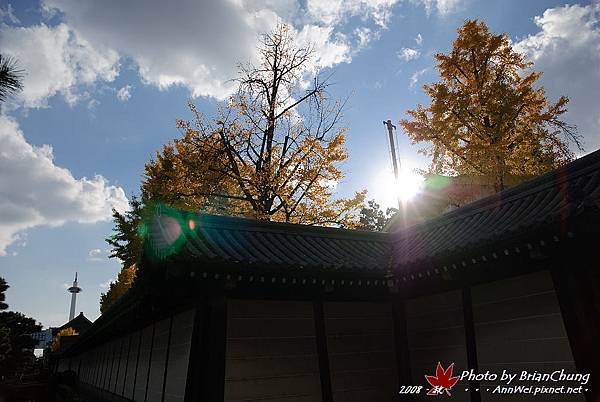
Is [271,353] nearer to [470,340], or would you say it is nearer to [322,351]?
[322,351]

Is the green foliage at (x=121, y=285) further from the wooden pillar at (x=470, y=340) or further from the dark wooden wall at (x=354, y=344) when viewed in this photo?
the wooden pillar at (x=470, y=340)

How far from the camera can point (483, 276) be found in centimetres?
677

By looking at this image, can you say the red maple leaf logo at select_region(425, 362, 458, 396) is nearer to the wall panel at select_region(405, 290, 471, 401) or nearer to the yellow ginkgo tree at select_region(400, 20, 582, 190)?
the wall panel at select_region(405, 290, 471, 401)

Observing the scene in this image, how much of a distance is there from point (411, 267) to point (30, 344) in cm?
4154

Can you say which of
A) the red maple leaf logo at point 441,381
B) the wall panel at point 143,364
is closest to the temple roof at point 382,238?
the red maple leaf logo at point 441,381

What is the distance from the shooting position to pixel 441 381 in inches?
283

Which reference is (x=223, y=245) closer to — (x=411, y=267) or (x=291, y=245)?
(x=291, y=245)

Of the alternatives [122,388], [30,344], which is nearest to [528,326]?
[122,388]

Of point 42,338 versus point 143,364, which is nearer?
point 143,364

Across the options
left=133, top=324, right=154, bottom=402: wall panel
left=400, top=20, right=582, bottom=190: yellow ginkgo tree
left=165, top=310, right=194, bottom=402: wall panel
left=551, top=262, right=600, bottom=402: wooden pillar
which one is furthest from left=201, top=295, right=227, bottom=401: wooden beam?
left=400, top=20, right=582, bottom=190: yellow ginkgo tree

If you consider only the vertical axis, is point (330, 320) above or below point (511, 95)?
below

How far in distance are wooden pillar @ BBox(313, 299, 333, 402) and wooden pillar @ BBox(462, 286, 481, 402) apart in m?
2.46

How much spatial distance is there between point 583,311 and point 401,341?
11.3 ft

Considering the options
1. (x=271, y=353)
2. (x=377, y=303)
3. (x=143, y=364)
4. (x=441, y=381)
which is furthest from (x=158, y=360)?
(x=441, y=381)
